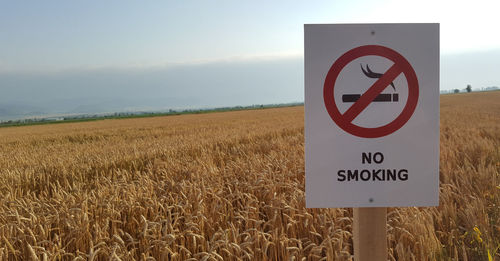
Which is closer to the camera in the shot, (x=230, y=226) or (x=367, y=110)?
(x=367, y=110)

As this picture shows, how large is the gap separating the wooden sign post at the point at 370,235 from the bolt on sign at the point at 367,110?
7 centimetres

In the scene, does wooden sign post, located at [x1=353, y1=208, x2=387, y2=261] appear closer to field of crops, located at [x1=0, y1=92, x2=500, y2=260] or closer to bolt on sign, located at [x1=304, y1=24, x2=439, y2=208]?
bolt on sign, located at [x1=304, y1=24, x2=439, y2=208]

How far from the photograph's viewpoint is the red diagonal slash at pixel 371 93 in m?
1.29

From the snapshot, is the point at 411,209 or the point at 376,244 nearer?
the point at 376,244

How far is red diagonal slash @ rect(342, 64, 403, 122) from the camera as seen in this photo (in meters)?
1.29

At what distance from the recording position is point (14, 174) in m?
5.38

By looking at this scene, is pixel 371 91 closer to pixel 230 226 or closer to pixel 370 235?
pixel 370 235

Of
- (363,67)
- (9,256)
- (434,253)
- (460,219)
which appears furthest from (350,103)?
(9,256)

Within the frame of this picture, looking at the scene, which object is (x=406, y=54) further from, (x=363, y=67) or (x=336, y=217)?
(x=336, y=217)

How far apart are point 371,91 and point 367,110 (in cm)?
8

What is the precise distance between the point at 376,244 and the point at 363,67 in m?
0.74

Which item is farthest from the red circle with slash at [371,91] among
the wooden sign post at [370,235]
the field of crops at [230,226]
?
the field of crops at [230,226]

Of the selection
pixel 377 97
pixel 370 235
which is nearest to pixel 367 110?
pixel 377 97

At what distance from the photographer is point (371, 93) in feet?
4.22
